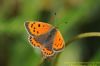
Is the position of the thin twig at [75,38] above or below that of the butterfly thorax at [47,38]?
below

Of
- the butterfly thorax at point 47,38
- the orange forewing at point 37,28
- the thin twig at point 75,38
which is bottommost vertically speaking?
the thin twig at point 75,38

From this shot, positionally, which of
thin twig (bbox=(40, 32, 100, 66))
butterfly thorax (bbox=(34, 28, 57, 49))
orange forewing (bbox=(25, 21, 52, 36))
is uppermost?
orange forewing (bbox=(25, 21, 52, 36))

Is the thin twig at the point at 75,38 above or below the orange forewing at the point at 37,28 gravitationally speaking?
below

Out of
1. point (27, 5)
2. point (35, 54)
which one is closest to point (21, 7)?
point (27, 5)

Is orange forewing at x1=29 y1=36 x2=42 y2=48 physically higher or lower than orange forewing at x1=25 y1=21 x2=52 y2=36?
lower

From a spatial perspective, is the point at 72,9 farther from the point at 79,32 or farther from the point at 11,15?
the point at 11,15

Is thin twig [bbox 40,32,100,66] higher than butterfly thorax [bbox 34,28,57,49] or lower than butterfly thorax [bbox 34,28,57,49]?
lower
